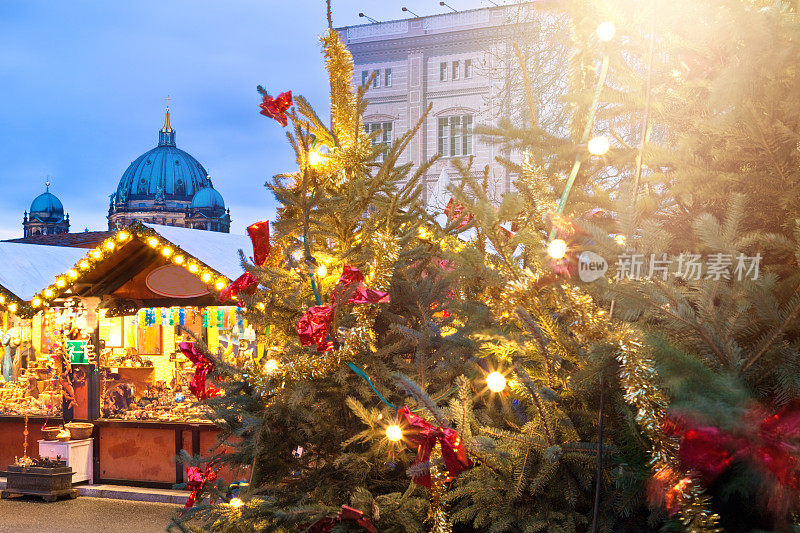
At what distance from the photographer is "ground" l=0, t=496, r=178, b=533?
9180 mm

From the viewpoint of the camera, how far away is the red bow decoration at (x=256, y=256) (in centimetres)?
447

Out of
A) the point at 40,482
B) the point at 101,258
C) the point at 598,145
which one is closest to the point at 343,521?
the point at 598,145

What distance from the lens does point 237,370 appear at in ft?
15.0

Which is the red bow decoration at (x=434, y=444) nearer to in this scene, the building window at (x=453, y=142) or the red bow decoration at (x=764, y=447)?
the red bow decoration at (x=764, y=447)

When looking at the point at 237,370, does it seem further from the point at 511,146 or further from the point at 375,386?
the point at 511,146

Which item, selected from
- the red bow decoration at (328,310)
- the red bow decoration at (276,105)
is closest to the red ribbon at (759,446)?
the red bow decoration at (328,310)

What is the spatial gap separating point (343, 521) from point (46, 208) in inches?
4428

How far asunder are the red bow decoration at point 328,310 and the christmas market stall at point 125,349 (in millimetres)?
6837

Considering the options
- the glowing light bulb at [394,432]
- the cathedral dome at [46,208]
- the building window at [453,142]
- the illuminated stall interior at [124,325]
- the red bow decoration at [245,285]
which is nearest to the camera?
the glowing light bulb at [394,432]

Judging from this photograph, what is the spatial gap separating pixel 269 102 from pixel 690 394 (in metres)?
3.49

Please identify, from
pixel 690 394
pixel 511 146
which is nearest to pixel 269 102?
pixel 511 146

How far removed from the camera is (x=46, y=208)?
345 feet

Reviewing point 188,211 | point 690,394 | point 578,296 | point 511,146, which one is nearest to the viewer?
point 690,394

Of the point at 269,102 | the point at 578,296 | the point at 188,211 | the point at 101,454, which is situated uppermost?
the point at 188,211
